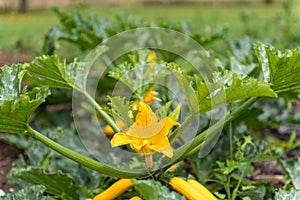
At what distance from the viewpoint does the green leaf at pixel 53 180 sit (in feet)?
7.34

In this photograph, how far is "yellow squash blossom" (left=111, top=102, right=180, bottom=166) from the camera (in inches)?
72.1

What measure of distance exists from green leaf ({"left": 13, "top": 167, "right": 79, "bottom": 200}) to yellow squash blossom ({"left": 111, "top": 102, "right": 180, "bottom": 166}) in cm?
50

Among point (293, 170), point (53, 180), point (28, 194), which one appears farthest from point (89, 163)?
point (293, 170)

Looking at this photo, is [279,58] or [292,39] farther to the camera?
[292,39]

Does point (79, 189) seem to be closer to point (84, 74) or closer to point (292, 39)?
point (84, 74)

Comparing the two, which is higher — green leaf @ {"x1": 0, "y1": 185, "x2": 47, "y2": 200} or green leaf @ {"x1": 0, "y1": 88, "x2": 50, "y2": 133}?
green leaf @ {"x1": 0, "y1": 88, "x2": 50, "y2": 133}

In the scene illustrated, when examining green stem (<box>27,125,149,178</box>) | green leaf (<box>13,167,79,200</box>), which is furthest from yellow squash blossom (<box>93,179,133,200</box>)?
green leaf (<box>13,167,79,200</box>)

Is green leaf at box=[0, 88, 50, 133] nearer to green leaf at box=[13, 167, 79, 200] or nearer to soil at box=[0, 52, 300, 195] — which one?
green leaf at box=[13, 167, 79, 200]

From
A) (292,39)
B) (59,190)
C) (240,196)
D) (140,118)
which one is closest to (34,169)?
(59,190)

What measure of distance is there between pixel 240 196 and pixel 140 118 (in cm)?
65

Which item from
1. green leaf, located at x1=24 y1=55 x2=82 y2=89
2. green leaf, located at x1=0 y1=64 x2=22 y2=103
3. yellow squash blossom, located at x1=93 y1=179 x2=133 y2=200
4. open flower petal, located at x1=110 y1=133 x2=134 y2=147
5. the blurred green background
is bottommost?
yellow squash blossom, located at x1=93 y1=179 x2=133 y2=200

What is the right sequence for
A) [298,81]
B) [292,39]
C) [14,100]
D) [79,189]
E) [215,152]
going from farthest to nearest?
[292,39]
[215,152]
[79,189]
[298,81]
[14,100]

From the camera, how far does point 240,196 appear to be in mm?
2279

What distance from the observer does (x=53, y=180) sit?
88.8 inches
